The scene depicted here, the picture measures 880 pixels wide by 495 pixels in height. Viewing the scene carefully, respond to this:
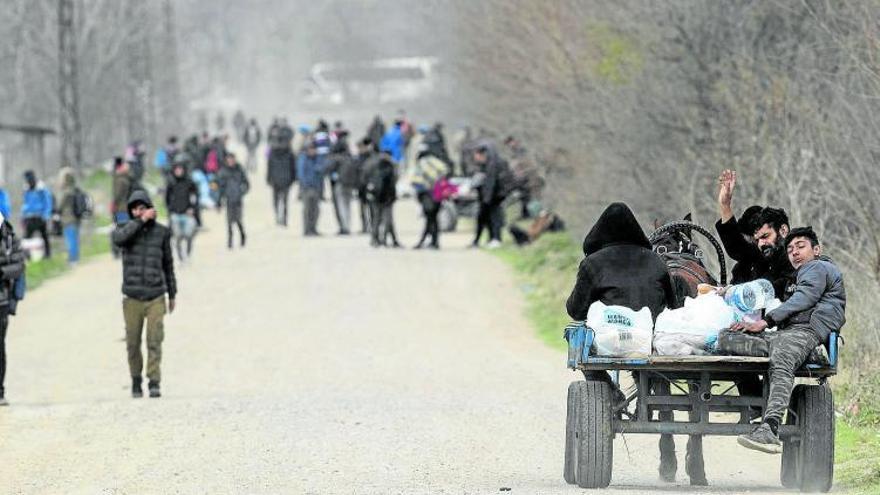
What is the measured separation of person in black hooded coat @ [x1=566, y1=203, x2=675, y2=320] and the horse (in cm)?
59

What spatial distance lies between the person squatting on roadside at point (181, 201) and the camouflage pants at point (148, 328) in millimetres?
12822

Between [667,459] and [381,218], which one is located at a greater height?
[381,218]

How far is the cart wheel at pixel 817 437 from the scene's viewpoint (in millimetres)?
11391

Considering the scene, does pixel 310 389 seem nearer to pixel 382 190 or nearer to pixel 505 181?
pixel 382 190

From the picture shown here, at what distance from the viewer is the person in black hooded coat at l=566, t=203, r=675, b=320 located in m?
11.7

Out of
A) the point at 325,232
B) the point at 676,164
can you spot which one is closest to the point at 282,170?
the point at 325,232

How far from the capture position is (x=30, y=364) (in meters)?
23.0

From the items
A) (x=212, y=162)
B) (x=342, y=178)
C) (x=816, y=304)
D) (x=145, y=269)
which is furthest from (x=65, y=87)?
(x=816, y=304)

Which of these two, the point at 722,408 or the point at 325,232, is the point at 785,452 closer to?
the point at 722,408

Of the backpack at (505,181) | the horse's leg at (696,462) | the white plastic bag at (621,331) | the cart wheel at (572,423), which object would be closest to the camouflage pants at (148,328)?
the horse's leg at (696,462)

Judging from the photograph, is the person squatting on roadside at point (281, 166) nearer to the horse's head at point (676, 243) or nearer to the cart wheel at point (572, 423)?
the horse's head at point (676, 243)

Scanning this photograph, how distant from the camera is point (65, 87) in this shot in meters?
42.8

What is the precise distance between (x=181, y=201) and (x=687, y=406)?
2055 cm

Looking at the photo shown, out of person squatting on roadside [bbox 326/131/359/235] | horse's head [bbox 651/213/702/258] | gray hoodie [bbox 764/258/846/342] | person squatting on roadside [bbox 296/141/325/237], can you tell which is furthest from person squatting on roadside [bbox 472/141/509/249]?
gray hoodie [bbox 764/258/846/342]
